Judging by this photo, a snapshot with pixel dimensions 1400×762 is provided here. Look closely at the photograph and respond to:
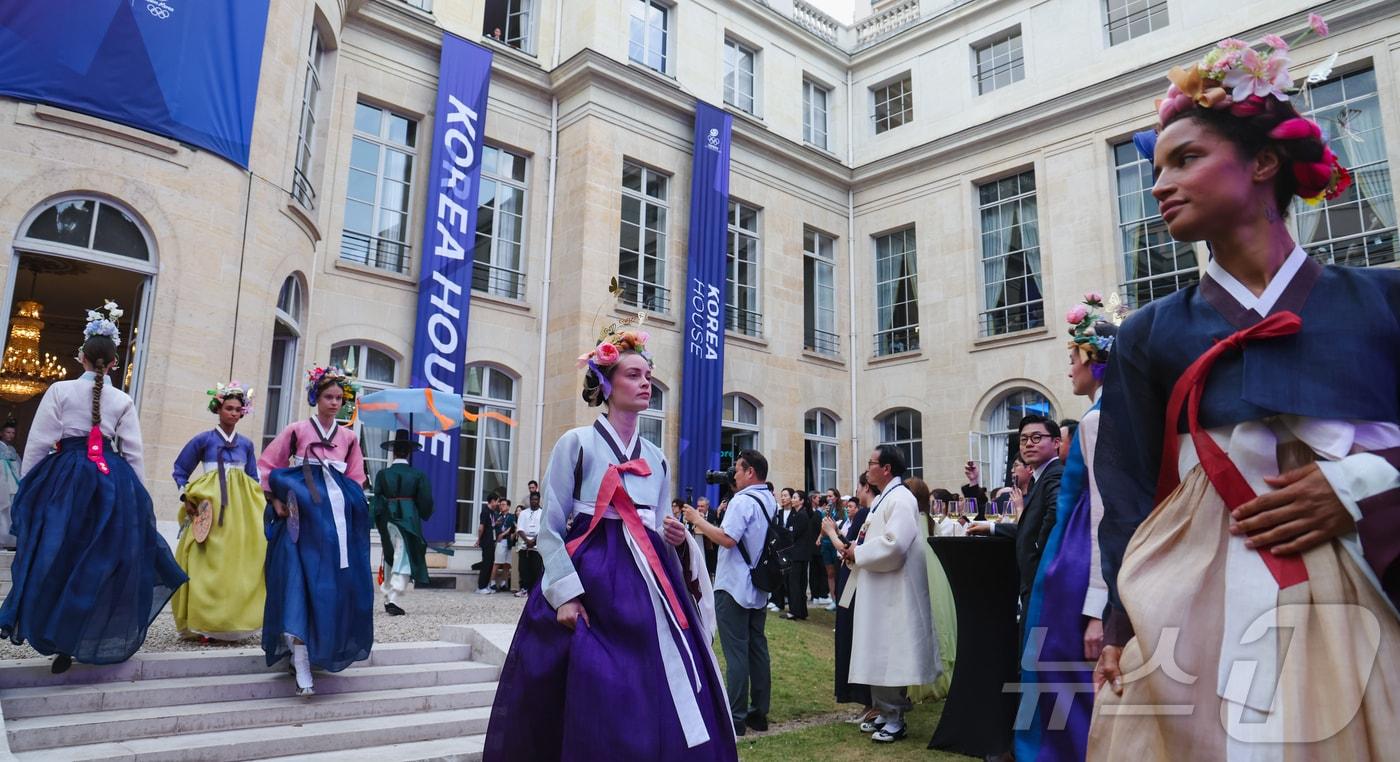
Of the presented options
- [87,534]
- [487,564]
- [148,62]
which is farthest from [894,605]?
[148,62]

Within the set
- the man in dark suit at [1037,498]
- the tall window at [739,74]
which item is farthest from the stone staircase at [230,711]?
the tall window at [739,74]

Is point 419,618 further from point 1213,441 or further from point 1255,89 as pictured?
point 1255,89

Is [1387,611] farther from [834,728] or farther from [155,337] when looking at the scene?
[155,337]

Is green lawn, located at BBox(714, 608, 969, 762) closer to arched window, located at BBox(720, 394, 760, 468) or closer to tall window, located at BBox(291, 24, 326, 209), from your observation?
arched window, located at BBox(720, 394, 760, 468)

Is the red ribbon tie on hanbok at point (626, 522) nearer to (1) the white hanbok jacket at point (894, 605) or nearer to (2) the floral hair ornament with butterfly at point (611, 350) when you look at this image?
(2) the floral hair ornament with butterfly at point (611, 350)

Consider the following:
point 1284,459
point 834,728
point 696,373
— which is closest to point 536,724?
point 1284,459

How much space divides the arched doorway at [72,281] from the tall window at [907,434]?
1409 centimetres

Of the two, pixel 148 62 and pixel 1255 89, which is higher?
pixel 148 62

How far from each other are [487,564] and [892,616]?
8.39m

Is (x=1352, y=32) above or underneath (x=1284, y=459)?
above

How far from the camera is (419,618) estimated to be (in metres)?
8.52

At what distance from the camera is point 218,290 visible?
9.82m

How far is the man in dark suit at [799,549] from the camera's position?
36.0 feet

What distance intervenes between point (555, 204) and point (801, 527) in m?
7.96
